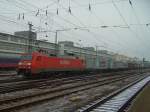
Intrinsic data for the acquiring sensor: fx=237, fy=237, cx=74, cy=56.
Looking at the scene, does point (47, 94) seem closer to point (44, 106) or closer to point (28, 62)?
point (44, 106)

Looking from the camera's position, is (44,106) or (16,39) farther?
(16,39)

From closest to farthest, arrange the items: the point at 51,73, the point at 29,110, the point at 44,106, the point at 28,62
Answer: the point at 29,110
the point at 44,106
the point at 28,62
the point at 51,73

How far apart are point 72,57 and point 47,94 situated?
1727cm

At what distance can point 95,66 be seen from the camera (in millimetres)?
44594

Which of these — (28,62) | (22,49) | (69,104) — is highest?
(22,49)

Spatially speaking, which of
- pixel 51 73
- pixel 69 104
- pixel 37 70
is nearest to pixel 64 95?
pixel 69 104

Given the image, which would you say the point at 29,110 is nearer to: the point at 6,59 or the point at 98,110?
the point at 98,110

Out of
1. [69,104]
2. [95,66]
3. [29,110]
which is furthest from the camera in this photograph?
[95,66]

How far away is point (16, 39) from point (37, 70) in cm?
2432

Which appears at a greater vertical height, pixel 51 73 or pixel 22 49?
pixel 22 49

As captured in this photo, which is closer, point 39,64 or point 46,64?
point 39,64

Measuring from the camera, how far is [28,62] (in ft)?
78.5

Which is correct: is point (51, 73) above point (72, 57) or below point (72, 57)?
below

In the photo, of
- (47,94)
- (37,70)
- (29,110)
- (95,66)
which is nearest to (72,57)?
(37,70)
